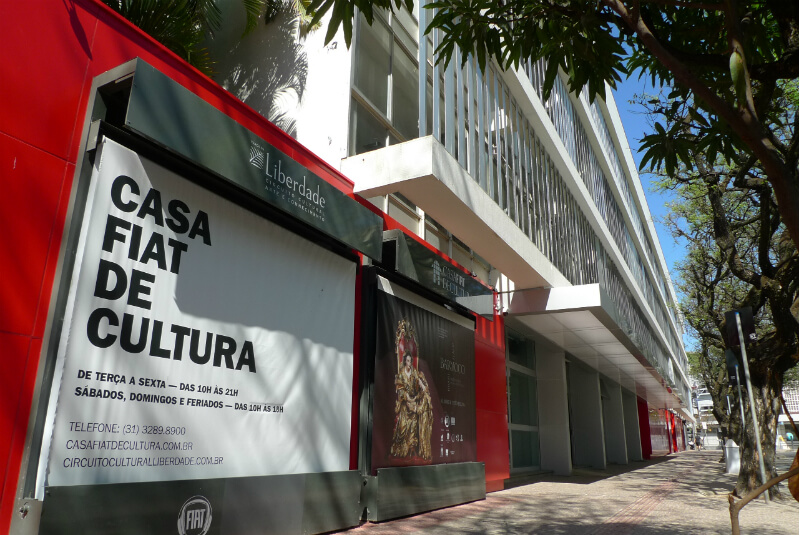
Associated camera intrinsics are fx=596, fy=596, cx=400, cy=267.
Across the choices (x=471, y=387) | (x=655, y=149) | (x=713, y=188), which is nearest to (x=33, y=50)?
(x=655, y=149)

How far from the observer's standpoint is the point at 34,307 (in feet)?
13.8

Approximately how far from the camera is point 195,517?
5.04 meters

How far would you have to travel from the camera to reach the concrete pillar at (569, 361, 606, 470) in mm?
22500

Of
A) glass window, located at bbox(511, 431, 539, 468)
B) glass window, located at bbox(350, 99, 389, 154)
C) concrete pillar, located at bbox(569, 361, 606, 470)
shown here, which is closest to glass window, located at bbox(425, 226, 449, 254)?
glass window, located at bbox(350, 99, 389, 154)

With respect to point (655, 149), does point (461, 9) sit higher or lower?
higher

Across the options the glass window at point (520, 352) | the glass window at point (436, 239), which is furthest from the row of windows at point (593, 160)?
the glass window at point (520, 352)

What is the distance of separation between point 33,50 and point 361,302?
4.76 m

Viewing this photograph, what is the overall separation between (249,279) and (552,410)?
14346mm

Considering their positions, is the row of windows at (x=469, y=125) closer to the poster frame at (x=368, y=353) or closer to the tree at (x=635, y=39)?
the poster frame at (x=368, y=353)

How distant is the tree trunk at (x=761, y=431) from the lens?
1127cm

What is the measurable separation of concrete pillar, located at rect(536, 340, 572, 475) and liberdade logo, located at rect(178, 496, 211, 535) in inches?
565

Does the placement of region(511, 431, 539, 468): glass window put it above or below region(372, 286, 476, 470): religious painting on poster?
below

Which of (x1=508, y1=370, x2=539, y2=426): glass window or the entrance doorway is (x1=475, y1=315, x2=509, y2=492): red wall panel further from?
(x1=508, y1=370, x2=539, y2=426): glass window

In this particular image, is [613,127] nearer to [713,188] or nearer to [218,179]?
[713,188]
